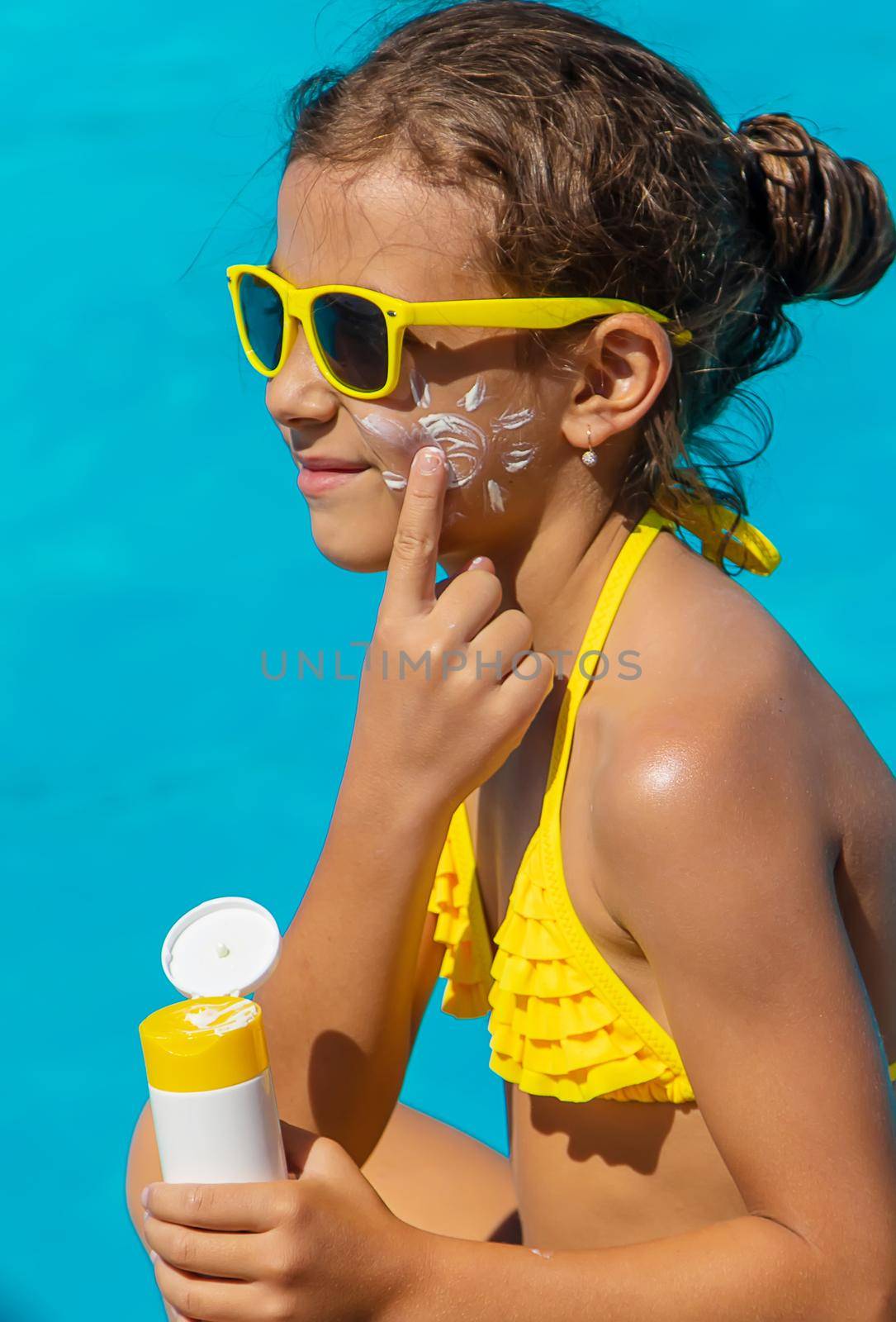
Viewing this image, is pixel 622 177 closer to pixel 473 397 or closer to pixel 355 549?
pixel 473 397

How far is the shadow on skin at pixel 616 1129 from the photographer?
69.0 inches

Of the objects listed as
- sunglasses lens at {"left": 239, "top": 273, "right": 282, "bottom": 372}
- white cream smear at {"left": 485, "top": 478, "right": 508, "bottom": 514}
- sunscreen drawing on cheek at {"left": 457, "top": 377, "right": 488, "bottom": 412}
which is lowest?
white cream smear at {"left": 485, "top": 478, "right": 508, "bottom": 514}

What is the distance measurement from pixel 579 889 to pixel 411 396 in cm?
62

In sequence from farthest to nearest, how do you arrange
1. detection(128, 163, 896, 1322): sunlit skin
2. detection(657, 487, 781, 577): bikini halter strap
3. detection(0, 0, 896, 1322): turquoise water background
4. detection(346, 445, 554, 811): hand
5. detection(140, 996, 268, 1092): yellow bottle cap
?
detection(0, 0, 896, 1322): turquoise water background
detection(657, 487, 781, 577): bikini halter strap
detection(346, 445, 554, 811): hand
detection(128, 163, 896, 1322): sunlit skin
detection(140, 996, 268, 1092): yellow bottle cap

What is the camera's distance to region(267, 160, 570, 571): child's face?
171 cm

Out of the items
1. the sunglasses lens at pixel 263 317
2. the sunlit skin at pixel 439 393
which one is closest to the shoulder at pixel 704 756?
the sunlit skin at pixel 439 393

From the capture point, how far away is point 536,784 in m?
1.87

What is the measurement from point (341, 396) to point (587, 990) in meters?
0.77

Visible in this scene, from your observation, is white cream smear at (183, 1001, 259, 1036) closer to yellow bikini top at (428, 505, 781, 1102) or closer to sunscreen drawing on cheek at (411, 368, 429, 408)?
yellow bikini top at (428, 505, 781, 1102)

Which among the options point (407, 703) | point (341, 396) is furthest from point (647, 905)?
point (341, 396)

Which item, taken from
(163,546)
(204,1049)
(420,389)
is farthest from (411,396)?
(163,546)

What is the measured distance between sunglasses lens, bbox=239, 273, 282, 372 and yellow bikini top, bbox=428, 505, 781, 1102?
20.4 inches

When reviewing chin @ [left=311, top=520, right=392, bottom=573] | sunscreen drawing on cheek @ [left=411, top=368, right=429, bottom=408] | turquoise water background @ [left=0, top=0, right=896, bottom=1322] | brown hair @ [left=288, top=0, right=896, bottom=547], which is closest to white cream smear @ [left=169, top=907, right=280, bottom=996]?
chin @ [left=311, top=520, right=392, bottom=573]

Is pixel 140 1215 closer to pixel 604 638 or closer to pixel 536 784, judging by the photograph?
pixel 536 784
